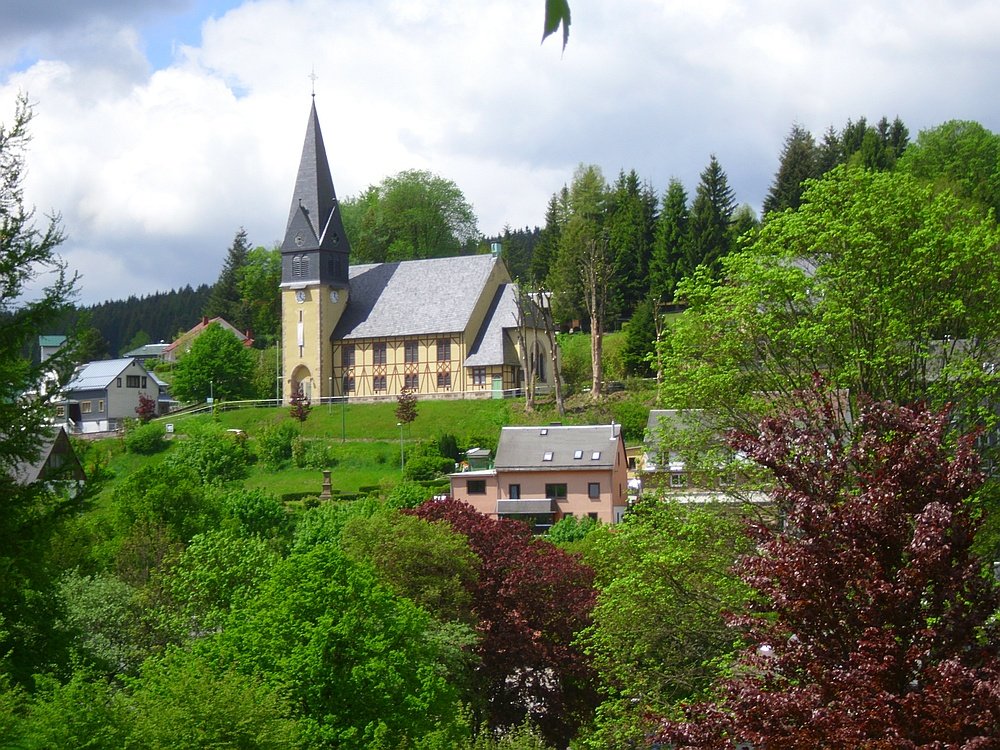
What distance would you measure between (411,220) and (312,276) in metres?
18.9

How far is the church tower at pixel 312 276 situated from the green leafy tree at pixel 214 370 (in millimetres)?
4302

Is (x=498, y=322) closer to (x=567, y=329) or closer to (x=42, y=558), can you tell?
(x=567, y=329)

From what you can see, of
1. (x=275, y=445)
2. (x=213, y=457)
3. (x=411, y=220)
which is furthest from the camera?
(x=411, y=220)

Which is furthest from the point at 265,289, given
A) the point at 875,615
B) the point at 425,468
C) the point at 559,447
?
the point at 875,615

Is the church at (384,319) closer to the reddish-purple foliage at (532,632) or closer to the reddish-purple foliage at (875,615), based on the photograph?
the reddish-purple foliage at (532,632)

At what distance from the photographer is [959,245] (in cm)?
2186

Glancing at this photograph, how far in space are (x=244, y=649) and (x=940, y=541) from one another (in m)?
16.1

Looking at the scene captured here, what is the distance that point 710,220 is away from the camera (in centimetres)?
8719

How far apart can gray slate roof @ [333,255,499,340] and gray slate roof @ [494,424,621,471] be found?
20.9 metres

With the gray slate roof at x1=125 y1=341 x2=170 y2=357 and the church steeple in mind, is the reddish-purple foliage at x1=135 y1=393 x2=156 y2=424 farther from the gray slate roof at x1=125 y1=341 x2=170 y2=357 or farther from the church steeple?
the gray slate roof at x1=125 y1=341 x2=170 y2=357

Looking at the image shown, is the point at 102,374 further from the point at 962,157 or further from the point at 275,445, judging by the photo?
the point at 962,157

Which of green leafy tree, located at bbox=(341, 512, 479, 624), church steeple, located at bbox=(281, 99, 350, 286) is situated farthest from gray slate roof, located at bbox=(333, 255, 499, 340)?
green leafy tree, located at bbox=(341, 512, 479, 624)

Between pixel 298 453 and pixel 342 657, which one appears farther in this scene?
pixel 298 453

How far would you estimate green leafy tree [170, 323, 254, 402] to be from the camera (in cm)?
8544
